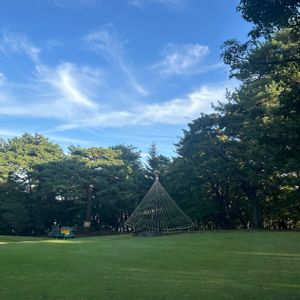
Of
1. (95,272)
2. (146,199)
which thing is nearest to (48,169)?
(146,199)

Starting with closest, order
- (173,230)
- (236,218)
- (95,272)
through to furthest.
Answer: (95,272) → (173,230) → (236,218)

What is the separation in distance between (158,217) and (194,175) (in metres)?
3.68

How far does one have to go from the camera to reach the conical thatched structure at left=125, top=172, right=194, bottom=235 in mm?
24531

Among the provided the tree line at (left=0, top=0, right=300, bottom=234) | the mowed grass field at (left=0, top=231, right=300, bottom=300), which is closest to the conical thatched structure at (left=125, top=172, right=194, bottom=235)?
the tree line at (left=0, top=0, right=300, bottom=234)

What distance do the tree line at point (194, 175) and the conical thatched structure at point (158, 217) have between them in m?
1.69

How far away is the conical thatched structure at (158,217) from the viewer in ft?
80.5

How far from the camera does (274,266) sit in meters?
7.83

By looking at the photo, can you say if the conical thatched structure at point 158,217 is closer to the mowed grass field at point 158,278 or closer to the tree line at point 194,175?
the tree line at point 194,175

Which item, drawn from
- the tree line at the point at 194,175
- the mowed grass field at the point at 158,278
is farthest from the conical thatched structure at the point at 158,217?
the mowed grass field at the point at 158,278

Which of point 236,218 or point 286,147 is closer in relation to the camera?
point 286,147

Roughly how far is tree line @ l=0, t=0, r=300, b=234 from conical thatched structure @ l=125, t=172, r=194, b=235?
1694mm

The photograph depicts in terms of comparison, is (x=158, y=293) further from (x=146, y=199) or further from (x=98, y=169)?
(x=98, y=169)

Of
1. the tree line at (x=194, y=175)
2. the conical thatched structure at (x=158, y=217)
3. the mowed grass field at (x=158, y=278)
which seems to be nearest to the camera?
the mowed grass field at (x=158, y=278)

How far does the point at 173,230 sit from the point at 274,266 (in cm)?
1717
